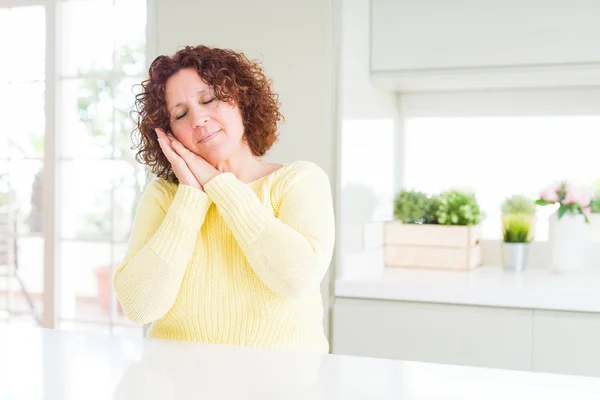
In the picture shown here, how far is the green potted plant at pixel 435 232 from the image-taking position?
8.49 feet

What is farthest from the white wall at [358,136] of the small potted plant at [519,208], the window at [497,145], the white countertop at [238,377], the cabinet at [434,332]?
the white countertop at [238,377]

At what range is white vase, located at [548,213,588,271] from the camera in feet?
8.20

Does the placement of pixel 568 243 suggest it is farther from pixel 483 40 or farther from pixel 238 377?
pixel 238 377

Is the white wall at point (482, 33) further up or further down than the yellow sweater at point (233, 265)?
further up

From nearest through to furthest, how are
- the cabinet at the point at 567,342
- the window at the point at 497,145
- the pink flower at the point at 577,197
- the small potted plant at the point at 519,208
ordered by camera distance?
A: the cabinet at the point at 567,342, the pink flower at the point at 577,197, the small potted plant at the point at 519,208, the window at the point at 497,145

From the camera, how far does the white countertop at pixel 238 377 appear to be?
2.75ft

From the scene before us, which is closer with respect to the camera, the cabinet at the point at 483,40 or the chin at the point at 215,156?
the chin at the point at 215,156

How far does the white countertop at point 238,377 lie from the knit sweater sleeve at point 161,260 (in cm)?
17

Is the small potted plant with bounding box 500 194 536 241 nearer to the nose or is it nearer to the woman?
the woman

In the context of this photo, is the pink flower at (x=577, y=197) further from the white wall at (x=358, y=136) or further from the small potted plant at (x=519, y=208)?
the white wall at (x=358, y=136)

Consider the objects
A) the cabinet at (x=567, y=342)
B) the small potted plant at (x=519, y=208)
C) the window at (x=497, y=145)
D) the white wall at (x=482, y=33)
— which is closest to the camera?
the cabinet at (x=567, y=342)

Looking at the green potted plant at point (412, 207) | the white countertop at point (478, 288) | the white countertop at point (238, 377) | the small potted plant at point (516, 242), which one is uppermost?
the green potted plant at point (412, 207)

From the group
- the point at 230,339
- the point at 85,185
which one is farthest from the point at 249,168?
the point at 85,185

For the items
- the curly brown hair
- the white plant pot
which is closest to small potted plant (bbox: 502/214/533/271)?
the white plant pot
